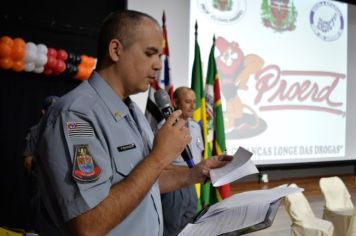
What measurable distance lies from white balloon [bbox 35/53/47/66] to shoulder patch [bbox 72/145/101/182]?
312 centimetres

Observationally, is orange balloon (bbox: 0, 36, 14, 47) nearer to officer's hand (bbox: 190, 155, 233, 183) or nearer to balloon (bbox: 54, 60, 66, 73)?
balloon (bbox: 54, 60, 66, 73)

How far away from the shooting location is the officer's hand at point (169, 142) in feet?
3.14

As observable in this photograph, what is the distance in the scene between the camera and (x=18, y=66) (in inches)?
144

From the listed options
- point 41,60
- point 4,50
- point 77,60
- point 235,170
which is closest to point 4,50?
point 4,50

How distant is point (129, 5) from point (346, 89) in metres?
4.00

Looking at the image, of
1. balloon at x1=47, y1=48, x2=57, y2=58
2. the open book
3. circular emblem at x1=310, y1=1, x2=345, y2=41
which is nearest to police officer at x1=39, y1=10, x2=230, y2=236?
the open book

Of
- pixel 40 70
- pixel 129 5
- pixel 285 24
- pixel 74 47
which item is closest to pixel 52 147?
pixel 40 70

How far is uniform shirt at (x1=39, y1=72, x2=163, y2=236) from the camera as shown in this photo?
88cm

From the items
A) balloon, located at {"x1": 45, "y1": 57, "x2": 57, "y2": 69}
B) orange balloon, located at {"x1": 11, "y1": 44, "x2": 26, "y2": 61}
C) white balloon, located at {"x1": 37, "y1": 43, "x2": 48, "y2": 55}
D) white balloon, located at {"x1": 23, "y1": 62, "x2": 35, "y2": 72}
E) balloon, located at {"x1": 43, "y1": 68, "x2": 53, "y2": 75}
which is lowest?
balloon, located at {"x1": 43, "y1": 68, "x2": 53, "y2": 75}

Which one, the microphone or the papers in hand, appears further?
the microphone

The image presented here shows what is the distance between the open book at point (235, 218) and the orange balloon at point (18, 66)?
3.01 metres

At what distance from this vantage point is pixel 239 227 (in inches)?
40.8

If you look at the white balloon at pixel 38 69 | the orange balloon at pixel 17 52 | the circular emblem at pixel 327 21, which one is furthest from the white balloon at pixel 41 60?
the circular emblem at pixel 327 21

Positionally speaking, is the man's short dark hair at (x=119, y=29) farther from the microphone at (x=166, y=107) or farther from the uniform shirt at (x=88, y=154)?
the microphone at (x=166, y=107)
